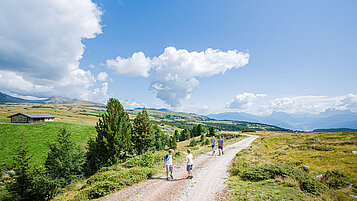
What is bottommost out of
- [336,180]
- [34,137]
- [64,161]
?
[34,137]

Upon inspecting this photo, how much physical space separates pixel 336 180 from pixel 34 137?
5629cm

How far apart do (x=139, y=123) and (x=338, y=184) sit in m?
36.5

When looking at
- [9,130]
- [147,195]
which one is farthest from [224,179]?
[9,130]

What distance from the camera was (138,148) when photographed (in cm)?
3762

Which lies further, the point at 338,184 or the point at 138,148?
the point at 138,148

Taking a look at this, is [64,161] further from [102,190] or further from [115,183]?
[115,183]

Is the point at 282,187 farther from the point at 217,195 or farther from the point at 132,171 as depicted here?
the point at 132,171

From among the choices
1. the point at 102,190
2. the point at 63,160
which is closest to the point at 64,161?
the point at 63,160

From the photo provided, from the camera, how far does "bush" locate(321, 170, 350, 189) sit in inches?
370

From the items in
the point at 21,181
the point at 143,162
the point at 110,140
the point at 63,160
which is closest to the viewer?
the point at 21,181

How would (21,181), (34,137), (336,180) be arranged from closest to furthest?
(336,180) < (21,181) < (34,137)

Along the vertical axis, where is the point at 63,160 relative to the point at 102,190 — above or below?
below

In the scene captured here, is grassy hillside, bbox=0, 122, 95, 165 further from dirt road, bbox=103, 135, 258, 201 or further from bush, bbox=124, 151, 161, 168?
dirt road, bbox=103, 135, 258, 201

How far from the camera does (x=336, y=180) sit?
384 inches
